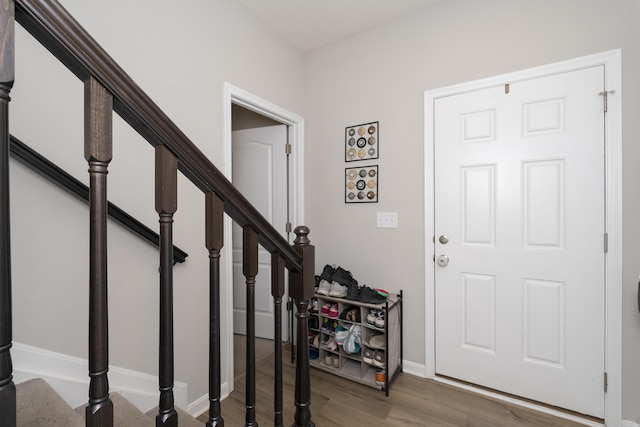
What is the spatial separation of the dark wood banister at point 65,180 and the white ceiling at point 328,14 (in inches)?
65.9

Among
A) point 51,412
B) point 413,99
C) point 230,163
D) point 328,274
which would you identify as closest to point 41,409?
point 51,412

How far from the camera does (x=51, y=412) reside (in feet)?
3.17

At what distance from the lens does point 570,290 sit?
5.89 ft

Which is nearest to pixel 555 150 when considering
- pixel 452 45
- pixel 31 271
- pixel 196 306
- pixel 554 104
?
pixel 554 104

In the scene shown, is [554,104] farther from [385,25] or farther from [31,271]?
[31,271]

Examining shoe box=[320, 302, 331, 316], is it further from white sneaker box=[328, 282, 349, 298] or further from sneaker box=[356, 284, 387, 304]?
sneaker box=[356, 284, 387, 304]

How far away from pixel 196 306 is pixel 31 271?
0.84 meters

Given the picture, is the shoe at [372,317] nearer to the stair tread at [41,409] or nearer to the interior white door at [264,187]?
the interior white door at [264,187]

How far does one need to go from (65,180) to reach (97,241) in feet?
3.08

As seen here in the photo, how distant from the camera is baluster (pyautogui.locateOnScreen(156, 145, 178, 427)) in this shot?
690mm

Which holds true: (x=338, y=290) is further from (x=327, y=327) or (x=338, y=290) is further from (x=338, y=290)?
(x=327, y=327)

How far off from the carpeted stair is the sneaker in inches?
54.1

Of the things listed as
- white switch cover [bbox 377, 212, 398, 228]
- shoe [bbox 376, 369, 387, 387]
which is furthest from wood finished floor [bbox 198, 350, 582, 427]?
white switch cover [bbox 377, 212, 398, 228]

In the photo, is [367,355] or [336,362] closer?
[367,355]
